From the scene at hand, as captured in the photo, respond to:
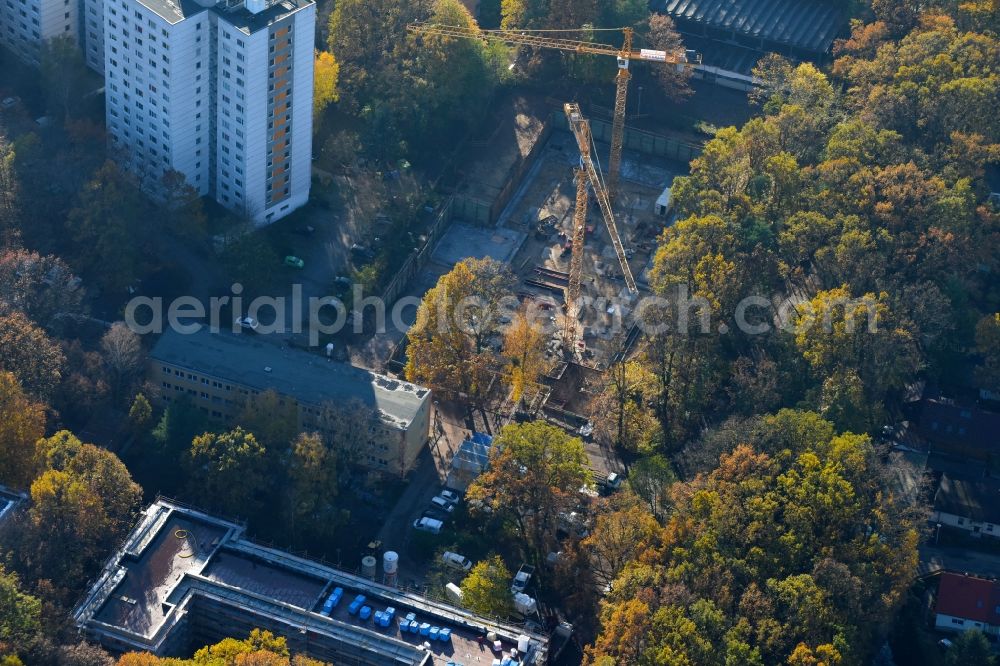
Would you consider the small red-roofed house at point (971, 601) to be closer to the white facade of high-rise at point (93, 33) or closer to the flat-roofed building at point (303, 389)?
the flat-roofed building at point (303, 389)

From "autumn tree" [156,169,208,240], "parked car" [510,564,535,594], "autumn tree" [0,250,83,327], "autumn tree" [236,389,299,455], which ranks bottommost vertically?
"parked car" [510,564,535,594]

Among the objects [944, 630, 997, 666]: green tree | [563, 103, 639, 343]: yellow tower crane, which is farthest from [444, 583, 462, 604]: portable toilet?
[944, 630, 997, 666]: green tree

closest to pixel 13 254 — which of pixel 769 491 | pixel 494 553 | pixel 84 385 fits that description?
pixel 84 385

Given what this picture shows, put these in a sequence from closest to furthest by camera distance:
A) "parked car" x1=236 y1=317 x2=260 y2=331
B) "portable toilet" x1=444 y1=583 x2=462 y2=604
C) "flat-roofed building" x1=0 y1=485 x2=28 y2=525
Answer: "flat-roofed building" x1=0 y1=485 x2=28 y2=525 → "portable toilet" x1=444 y1=583 x2=462 y2=604 → "parked car" x1=236 y1=317 x2=260 y2=331

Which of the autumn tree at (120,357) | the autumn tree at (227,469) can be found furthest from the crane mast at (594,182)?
the autumn tree at (120,357)

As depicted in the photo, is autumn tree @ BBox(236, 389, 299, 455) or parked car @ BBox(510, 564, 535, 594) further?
autumn tree @ BBox(236, 389, 299, 455)

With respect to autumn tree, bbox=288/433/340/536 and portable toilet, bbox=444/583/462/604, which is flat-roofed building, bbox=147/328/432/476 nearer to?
autumn tree, bbox=288/433/340/536

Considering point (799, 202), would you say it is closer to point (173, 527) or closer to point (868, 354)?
point (868, 354)

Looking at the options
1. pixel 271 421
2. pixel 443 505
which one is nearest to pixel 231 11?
pixel 271 421
